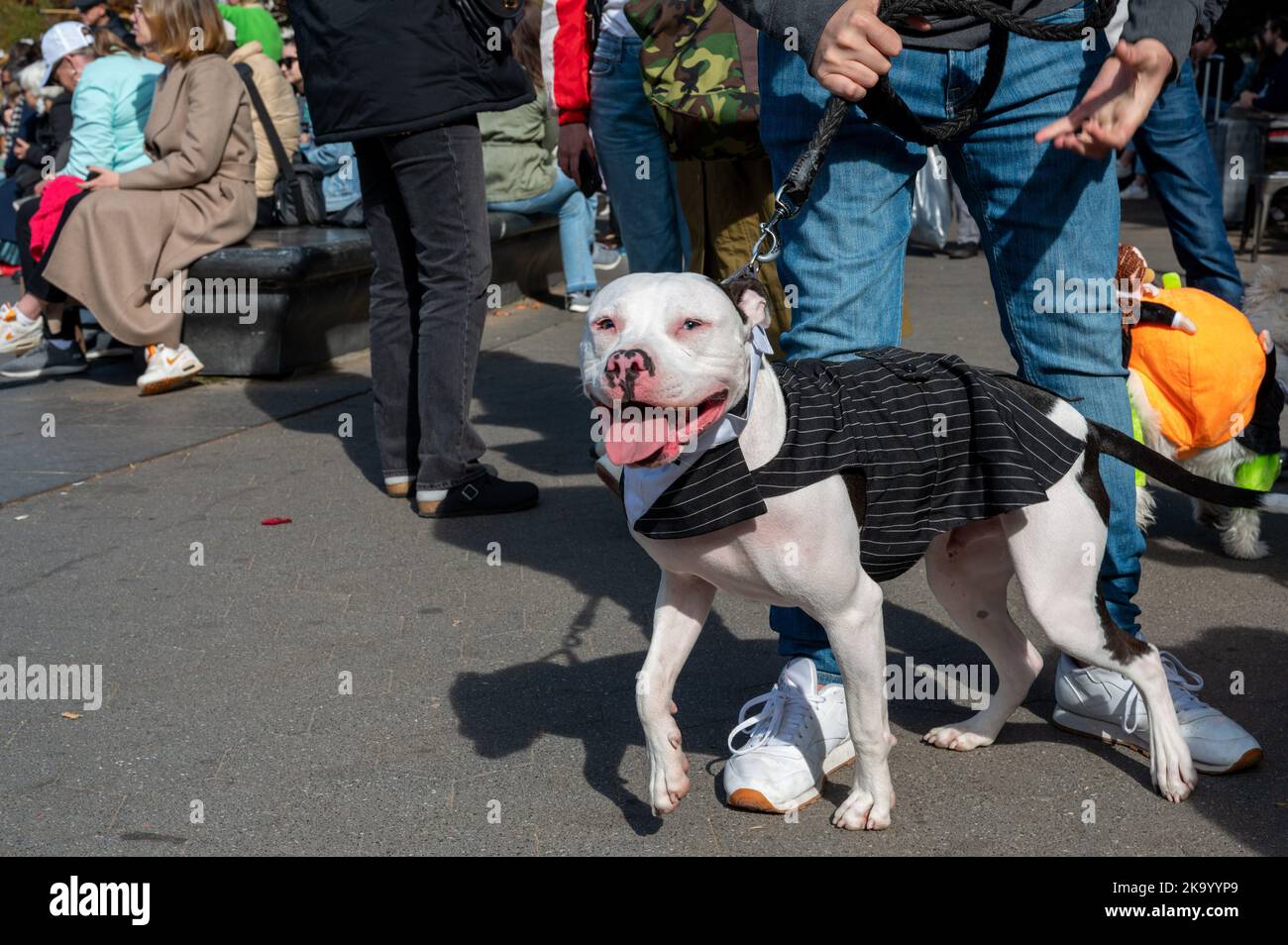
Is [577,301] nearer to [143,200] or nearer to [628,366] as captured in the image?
[143,200]

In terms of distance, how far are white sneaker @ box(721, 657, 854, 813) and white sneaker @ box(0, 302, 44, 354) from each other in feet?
19.9

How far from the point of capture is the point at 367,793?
3086mm

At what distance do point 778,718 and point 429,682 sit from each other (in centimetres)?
109

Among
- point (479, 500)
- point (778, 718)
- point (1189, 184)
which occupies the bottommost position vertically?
point (479, 500)

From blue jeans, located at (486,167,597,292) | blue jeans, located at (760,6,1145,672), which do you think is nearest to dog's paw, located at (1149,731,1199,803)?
blue jeans, located at (760,6,1145,672)

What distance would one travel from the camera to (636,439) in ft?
7.82

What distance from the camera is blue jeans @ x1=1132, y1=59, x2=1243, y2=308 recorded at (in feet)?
19.7

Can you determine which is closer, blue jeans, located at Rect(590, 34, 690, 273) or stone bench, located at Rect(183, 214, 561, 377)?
blue jeans, located at Rect(590, 34, 690, 273)

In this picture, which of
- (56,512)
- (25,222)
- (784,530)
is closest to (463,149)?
(56,512)

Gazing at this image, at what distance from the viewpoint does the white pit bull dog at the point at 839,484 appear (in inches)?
95.0

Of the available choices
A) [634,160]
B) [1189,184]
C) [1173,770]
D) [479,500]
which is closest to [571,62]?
[634,160]

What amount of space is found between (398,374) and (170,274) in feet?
8.07

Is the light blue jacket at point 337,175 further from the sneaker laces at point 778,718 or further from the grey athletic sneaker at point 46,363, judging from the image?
the sneaker laces at point 778,718

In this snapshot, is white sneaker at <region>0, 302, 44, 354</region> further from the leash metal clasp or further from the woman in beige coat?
the leash metal clasp
